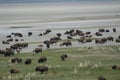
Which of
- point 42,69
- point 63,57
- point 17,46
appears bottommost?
point 17,46

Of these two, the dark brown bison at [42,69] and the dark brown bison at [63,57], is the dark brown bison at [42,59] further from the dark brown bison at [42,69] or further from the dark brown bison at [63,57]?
the dark brown bison at [42,69]

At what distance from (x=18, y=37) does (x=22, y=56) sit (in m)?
14.8

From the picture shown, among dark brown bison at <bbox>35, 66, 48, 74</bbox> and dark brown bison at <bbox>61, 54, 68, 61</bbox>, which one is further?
dark brown bison at <bbox>61, 54, 68, 61</bbox>

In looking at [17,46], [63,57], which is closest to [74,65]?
[63,57]

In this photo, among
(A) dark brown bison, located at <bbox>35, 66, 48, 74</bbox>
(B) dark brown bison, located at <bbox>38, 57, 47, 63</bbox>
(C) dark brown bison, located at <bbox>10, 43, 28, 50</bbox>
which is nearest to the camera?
(A) dark brown bison, located at <bbox>35, 66, 48, 74</bbox>

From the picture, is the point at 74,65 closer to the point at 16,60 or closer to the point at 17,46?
the point at 16,60

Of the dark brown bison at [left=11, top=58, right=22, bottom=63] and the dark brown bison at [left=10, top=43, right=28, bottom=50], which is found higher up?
the dark brown bison at [left=11, top=58, right=22, bottom=63]

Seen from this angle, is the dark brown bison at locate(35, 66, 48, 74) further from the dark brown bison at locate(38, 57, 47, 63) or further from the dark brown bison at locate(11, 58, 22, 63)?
the dark brown bison at locate(11, 58, 22, 63)

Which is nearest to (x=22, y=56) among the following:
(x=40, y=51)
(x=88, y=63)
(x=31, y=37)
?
(x=40, y=51)

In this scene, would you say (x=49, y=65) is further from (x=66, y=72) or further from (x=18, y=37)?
(x=18, y=37)

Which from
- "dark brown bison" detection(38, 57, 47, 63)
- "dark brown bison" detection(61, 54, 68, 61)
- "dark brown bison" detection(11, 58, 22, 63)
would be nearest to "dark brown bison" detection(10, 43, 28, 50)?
"dark brown bison" detection(11, 58, 22, 63)

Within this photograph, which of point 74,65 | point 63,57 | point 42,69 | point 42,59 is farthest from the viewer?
point 63,57

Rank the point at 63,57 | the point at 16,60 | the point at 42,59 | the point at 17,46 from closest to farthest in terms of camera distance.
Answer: the point at 42,59 → the point at 16,60 → the point at 63,57 → the point at 17,46

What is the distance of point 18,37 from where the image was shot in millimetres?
46750
